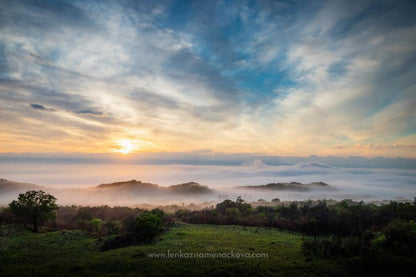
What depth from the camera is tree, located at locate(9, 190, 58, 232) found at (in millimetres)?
21344

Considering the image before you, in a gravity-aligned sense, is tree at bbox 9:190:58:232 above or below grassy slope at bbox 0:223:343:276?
above

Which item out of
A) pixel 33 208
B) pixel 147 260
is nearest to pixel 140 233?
pixel 147 260

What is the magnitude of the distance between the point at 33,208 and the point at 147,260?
17.2 metres

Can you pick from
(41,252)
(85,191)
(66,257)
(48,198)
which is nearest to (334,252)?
(66,257)

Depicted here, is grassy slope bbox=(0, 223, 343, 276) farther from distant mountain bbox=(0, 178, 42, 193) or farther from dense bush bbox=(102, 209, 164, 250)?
distant mountain bbox=(0, 178, 42, 193)

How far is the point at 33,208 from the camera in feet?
70.9

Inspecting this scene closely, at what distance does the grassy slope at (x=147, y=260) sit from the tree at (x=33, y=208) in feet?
10.8

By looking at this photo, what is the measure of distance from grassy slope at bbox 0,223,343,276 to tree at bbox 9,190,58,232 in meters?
3.28

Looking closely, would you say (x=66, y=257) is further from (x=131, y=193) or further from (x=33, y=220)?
(x=131, y=193)

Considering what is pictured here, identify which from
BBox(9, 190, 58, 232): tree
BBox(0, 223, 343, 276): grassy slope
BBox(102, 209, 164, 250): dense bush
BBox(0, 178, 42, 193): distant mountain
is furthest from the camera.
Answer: BBox(0, 178, 42, 193): distant mountain

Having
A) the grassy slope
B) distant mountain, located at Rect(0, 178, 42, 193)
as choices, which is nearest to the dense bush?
the grassy slope

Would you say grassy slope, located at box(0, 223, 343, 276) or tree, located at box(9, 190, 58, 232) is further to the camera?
tree, located at box(9, 190, 58, 232)

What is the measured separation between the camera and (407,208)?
28.2m

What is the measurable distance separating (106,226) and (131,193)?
295ft
